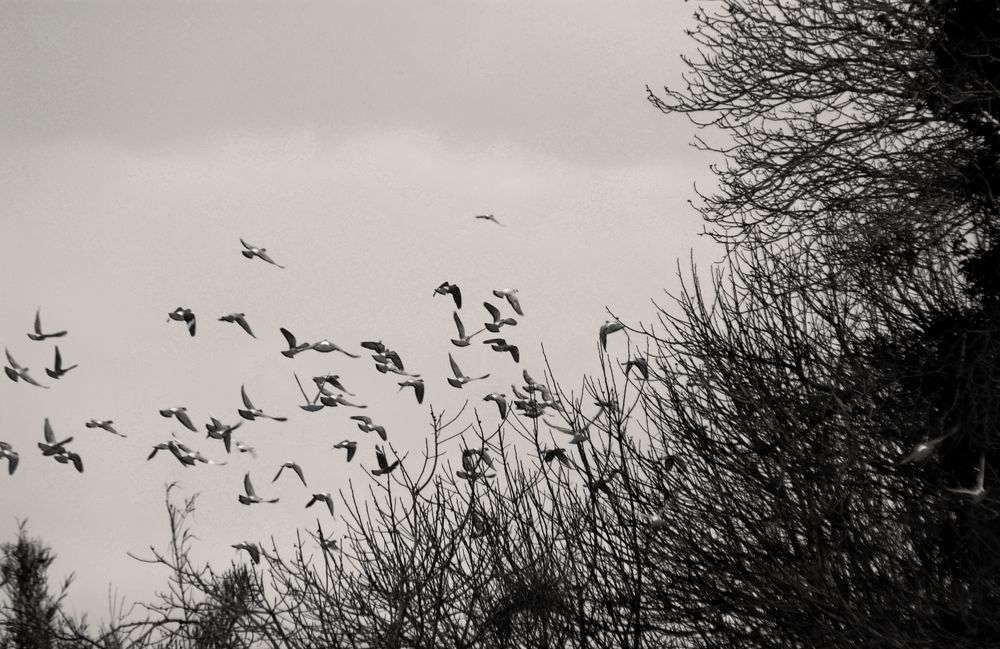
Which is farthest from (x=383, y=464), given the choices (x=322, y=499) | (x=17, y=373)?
(x=17, y=373)

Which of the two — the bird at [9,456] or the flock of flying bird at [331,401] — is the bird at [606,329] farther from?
the bird at [9,456]

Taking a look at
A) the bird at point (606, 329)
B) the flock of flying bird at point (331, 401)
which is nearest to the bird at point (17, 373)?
the flock of flying bird at point (331, 401)

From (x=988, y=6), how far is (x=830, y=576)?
19.0 ft

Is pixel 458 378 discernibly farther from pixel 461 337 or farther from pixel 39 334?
pixel 39 334

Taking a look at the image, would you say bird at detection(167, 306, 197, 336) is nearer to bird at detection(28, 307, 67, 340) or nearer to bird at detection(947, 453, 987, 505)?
bird at detection(28, 307, 67, 340)

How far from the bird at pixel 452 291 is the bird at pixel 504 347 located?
2.26ft

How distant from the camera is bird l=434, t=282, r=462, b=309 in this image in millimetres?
11273

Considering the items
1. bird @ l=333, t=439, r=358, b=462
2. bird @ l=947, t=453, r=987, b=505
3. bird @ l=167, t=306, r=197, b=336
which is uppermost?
bird @ l=167, t=306, r=197, b=336

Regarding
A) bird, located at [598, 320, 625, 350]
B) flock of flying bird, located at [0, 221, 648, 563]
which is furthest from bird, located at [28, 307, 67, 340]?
bird, located at [598, 320, 625, 350]

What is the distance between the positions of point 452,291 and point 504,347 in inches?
35.1

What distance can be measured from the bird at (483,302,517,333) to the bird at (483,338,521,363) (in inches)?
4.9

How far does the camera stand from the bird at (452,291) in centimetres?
1127

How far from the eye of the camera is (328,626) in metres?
9.20

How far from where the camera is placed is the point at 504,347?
36.1 ft
